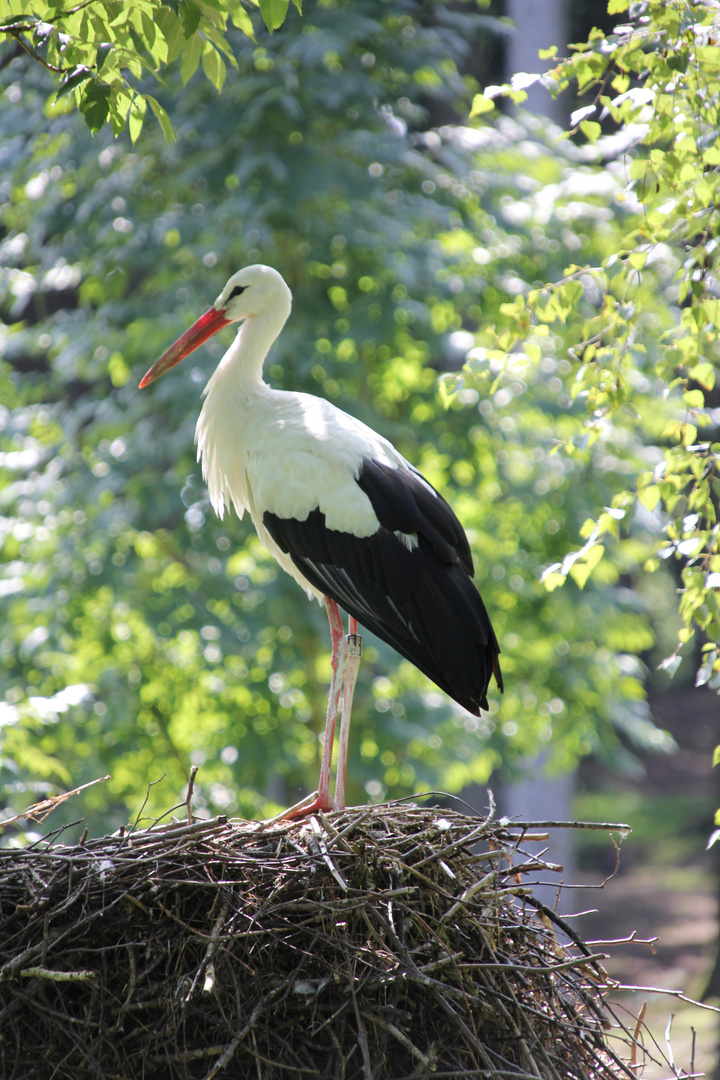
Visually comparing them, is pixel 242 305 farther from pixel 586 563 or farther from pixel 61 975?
pixel 61 975

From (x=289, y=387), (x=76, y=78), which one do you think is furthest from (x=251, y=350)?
(x=289, y=387)

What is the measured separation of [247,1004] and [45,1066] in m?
0.48

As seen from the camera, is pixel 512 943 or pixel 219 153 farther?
pixel 219 153

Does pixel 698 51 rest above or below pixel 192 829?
above

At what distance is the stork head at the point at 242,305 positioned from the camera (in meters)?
4.33

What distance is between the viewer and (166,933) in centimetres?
271

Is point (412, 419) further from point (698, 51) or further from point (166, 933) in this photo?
point (166, 933)

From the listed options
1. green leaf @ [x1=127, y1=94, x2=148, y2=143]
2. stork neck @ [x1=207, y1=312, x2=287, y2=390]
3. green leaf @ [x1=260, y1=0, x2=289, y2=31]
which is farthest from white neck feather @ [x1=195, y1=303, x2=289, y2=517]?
green leaf @ [x1=260, y1=0, x2=289, y2=31]

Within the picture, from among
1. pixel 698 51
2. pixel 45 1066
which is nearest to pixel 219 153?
pixel 698 51

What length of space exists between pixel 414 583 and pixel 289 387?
3.57 m

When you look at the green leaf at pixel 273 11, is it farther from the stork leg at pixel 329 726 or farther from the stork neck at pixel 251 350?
the stork leg at pixel 329 726

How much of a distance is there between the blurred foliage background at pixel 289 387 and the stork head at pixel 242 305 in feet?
7.42

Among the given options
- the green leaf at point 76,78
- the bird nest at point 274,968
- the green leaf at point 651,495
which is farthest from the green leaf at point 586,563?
the green leaf at point 76,78

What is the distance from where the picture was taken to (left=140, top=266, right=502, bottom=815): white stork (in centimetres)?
362
